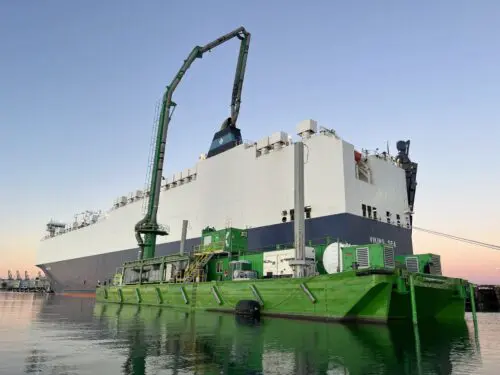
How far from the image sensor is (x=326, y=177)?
3531 cm

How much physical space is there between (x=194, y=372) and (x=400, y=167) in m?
38.5

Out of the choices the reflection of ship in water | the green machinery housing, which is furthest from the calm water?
the green machinery housing

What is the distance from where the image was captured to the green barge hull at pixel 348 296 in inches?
794

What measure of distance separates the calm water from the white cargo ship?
16477 millimetres

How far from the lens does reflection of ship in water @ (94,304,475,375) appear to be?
9742 mm

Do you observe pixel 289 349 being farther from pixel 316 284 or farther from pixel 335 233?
pixel 335 233

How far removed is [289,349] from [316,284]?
9704mm

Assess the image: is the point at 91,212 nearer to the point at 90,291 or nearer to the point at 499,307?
the point at 90,291

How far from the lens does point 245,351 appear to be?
39.6 feet

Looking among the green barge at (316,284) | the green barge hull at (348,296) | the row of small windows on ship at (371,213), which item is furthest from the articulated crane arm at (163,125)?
the row of small windows on ship at (371,213)

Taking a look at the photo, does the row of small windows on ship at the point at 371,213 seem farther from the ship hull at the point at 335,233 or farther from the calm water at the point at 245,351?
the calm water at the point at 245,351

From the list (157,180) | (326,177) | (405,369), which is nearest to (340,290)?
(405,369)

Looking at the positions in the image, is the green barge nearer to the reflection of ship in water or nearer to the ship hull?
the reflection of ship in water

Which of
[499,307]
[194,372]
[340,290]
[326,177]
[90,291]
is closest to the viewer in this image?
[194,372]
